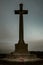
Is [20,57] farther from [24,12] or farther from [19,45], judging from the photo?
[24,12]

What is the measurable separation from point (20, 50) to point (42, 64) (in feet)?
1.51

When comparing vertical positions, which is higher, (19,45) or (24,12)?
(24,12)

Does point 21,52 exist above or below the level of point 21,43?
below

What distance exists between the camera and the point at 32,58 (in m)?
5.00

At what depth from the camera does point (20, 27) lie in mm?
5102

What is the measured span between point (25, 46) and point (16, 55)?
19 cm

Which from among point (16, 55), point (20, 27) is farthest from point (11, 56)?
point (20, 27)

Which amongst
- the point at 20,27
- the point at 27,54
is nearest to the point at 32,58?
the point at 27,54

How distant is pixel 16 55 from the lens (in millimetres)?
4977

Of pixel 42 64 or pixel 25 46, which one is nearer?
pixel 42 64

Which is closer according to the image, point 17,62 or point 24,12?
point 17,62

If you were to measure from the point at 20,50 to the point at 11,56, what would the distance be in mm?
153

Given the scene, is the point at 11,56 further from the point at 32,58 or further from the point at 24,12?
the point at 24,12

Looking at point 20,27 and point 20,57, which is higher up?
point 20,27
